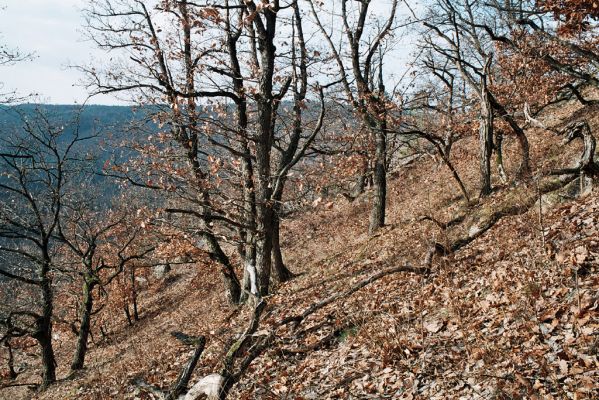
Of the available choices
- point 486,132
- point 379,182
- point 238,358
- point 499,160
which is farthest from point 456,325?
point 379,182

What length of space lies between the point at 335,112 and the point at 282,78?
497 centimetres

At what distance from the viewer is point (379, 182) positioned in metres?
16.4

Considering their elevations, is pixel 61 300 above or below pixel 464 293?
below

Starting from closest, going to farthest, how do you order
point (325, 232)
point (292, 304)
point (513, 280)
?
1. point (513, 280)
2. point (292, 304)
3. point (325, 232)

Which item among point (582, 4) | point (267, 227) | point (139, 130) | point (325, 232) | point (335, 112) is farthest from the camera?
point (325, 232)

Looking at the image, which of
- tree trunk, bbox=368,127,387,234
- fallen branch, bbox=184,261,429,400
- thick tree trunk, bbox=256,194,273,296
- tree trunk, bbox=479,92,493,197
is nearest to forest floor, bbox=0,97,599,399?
fallen branch, bbox=184,261,429,400

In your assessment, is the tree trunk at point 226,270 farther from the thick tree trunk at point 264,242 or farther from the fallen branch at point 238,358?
the fallen branch at point 238,358

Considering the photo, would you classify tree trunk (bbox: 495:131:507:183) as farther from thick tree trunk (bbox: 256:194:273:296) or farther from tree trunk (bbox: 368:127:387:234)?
thick tree trunk (bbox: 256:194:273:296)

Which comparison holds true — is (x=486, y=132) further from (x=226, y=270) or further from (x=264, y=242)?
(x=226, y=270)

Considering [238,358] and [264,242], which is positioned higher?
[264,242]

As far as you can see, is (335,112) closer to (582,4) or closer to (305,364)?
(582,4)

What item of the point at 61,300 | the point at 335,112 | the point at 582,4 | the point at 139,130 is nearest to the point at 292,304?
the point at 139,130

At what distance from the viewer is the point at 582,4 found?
8.48 m

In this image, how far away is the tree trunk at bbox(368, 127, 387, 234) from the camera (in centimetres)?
1552
